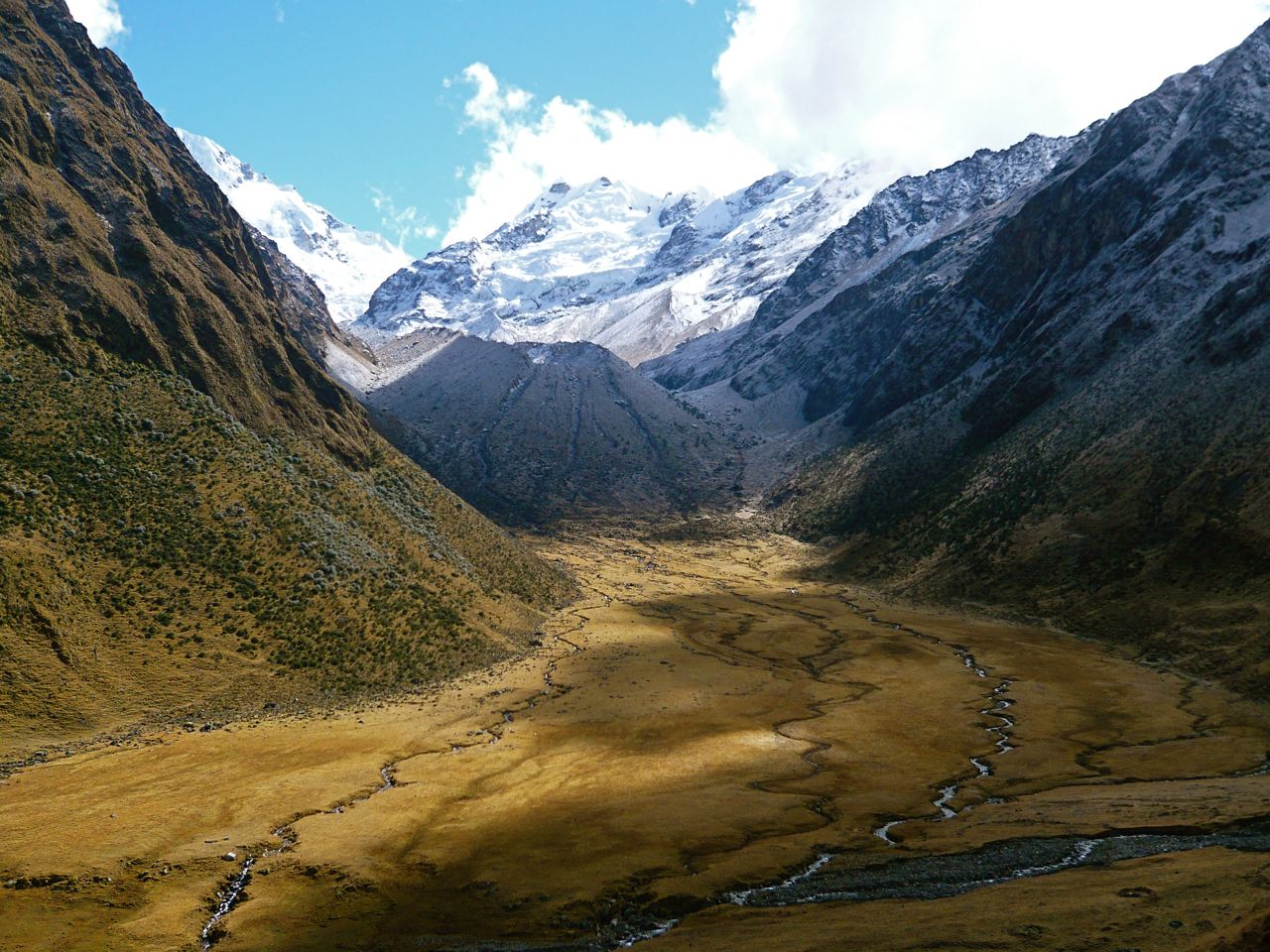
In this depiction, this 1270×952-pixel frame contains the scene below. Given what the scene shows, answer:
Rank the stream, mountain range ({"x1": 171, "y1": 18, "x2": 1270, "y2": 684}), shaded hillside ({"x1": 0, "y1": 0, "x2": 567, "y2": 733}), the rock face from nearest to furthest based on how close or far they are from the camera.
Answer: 1. the stream
2. shaded hillside ({"x1": 0, "y1": 0, "x2": 567, "y2": 733})
3. the rock face
4. mountain range ({"x1": 171, "y1": 18, "x2": 1270, "y2": 684})

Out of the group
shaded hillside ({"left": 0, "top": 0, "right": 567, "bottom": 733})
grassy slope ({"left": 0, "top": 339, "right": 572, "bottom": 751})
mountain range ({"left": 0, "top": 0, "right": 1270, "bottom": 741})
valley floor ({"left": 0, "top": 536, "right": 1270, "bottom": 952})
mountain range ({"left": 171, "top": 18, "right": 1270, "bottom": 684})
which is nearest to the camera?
valley floor ({"left": 0, "top": 536, "right": 1270, "bottom": 952})

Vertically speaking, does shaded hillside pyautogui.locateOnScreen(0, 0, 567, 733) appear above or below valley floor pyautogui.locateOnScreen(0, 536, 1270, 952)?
above

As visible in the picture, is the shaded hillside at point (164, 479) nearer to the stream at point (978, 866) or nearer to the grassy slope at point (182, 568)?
the grassy slope at point (182, 568)

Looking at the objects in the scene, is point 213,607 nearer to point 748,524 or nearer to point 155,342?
point 155,342

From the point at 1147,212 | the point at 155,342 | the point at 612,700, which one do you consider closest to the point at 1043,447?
the point at 1147,212

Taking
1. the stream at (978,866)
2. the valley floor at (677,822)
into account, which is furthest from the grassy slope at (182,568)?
the stream at (978,866)

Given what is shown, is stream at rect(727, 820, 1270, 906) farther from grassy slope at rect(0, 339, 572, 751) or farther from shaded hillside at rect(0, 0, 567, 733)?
shaded hillside at rect(0, 0, 567, 733)

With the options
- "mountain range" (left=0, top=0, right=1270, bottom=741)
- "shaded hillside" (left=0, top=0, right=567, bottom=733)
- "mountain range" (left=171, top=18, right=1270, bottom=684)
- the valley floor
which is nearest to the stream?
the valley floor

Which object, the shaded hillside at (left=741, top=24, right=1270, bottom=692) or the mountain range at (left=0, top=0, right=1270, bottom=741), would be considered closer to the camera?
the mountain range at (left=0, top=0, right=1270, bottom=741)
